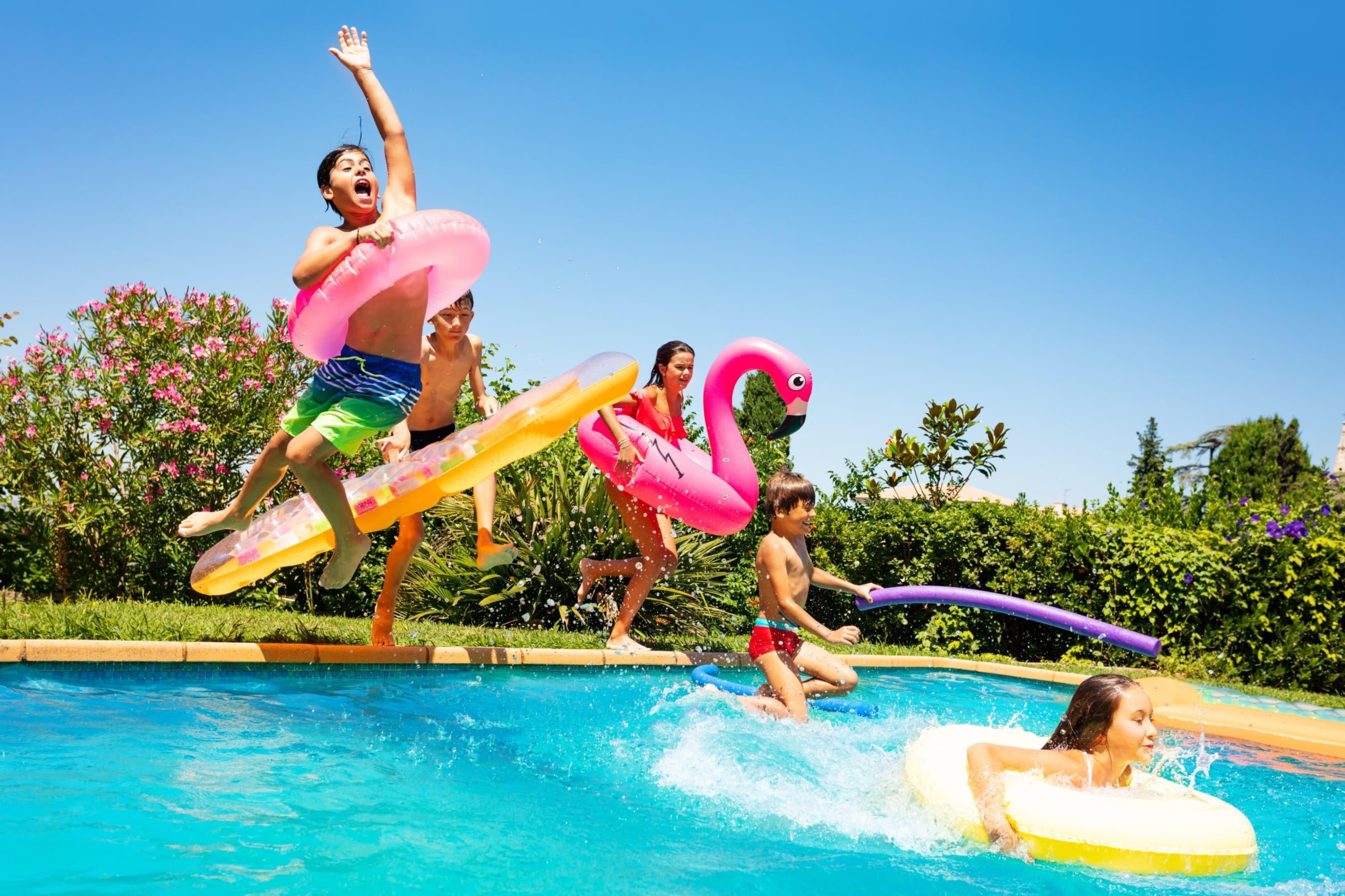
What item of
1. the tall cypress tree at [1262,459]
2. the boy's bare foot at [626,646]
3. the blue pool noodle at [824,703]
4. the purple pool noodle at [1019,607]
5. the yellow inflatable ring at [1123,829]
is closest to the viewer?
the yellow inflatable ring at [1123,829]

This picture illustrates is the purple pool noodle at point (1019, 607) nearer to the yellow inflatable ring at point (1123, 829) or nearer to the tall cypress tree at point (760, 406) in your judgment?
the yellow inflatable ring at point (1123, 829)

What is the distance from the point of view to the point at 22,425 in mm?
8719

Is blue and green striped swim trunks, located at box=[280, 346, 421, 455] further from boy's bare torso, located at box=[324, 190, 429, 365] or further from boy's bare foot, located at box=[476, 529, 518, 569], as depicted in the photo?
boy's bare foot, located at box=[476, 529, 518, 569]

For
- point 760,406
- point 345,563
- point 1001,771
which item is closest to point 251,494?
point 345,563

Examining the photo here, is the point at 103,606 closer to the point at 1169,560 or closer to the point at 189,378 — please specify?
the point at 189,378

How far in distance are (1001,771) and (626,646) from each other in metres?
4.07

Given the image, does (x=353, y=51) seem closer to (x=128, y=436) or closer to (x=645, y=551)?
(x=645, y=551)

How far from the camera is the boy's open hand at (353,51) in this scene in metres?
4.73

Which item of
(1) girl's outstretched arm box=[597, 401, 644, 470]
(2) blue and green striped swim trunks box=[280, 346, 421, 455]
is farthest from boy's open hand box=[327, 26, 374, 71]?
(1) girl's outstretched arm box=[597, 401, 644, 470]

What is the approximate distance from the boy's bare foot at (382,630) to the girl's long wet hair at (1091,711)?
4.29 metres

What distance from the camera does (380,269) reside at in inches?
172

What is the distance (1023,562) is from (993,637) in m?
0.81

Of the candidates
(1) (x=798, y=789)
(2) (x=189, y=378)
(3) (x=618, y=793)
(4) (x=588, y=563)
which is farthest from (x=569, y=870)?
(2) (x=189, y=378)

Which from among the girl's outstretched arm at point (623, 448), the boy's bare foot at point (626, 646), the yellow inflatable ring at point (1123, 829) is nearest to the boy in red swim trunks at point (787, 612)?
the girl's outstretched arm at point (623, 448)
